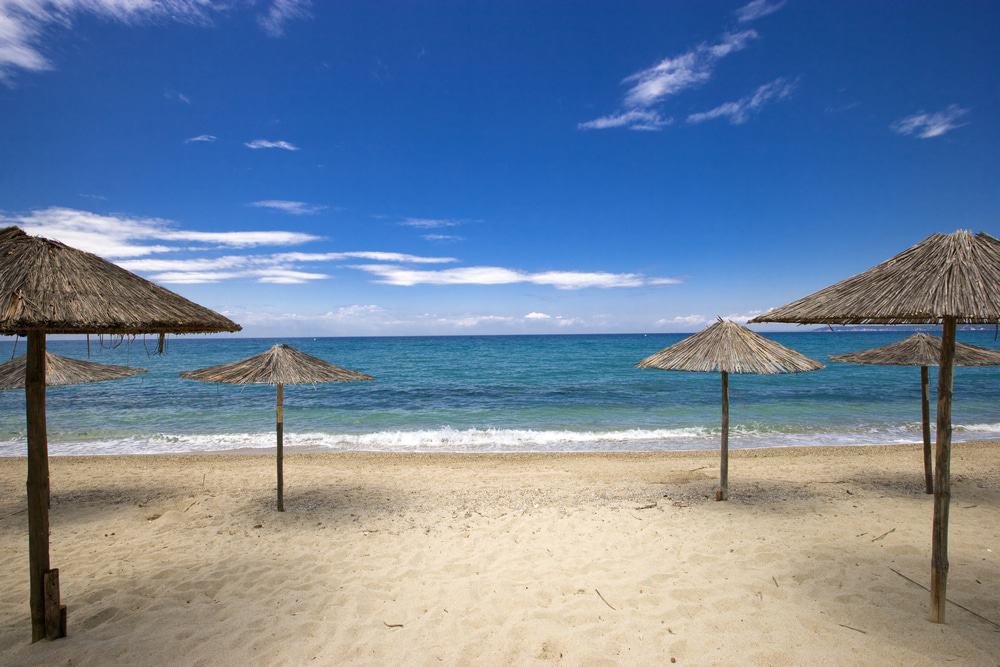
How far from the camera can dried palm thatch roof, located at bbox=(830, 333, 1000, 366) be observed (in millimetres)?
7004

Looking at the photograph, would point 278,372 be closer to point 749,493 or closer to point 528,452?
point 749,493

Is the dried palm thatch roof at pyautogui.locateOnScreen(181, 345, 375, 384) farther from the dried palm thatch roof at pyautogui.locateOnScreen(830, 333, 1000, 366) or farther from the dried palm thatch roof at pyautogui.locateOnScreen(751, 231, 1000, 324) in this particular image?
the dried palm thatch roof at pyautogui.locateOnScreen(830, 333, 1000, 366)

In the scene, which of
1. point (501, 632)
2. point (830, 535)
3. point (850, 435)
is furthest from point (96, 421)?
point (850, 435)

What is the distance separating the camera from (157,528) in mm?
6559

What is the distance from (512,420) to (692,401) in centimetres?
845

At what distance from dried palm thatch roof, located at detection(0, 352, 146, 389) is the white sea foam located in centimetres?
576

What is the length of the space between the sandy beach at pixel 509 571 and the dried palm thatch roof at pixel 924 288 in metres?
2.54

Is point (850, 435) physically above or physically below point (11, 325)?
below

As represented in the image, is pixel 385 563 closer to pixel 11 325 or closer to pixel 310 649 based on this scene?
pixel 310 649

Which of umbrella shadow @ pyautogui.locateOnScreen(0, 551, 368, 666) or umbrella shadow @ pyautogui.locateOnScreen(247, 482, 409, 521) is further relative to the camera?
umbrella shadow @ pyautogui.locateOnScreen(247, 482, 409, 521)

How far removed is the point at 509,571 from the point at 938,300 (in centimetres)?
437

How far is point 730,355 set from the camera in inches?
258

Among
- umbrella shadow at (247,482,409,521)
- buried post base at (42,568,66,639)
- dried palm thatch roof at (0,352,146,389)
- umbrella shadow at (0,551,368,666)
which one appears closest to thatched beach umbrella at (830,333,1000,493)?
umbrella shadow at (247,482,409,521)

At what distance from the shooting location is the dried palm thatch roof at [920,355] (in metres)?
7.00
